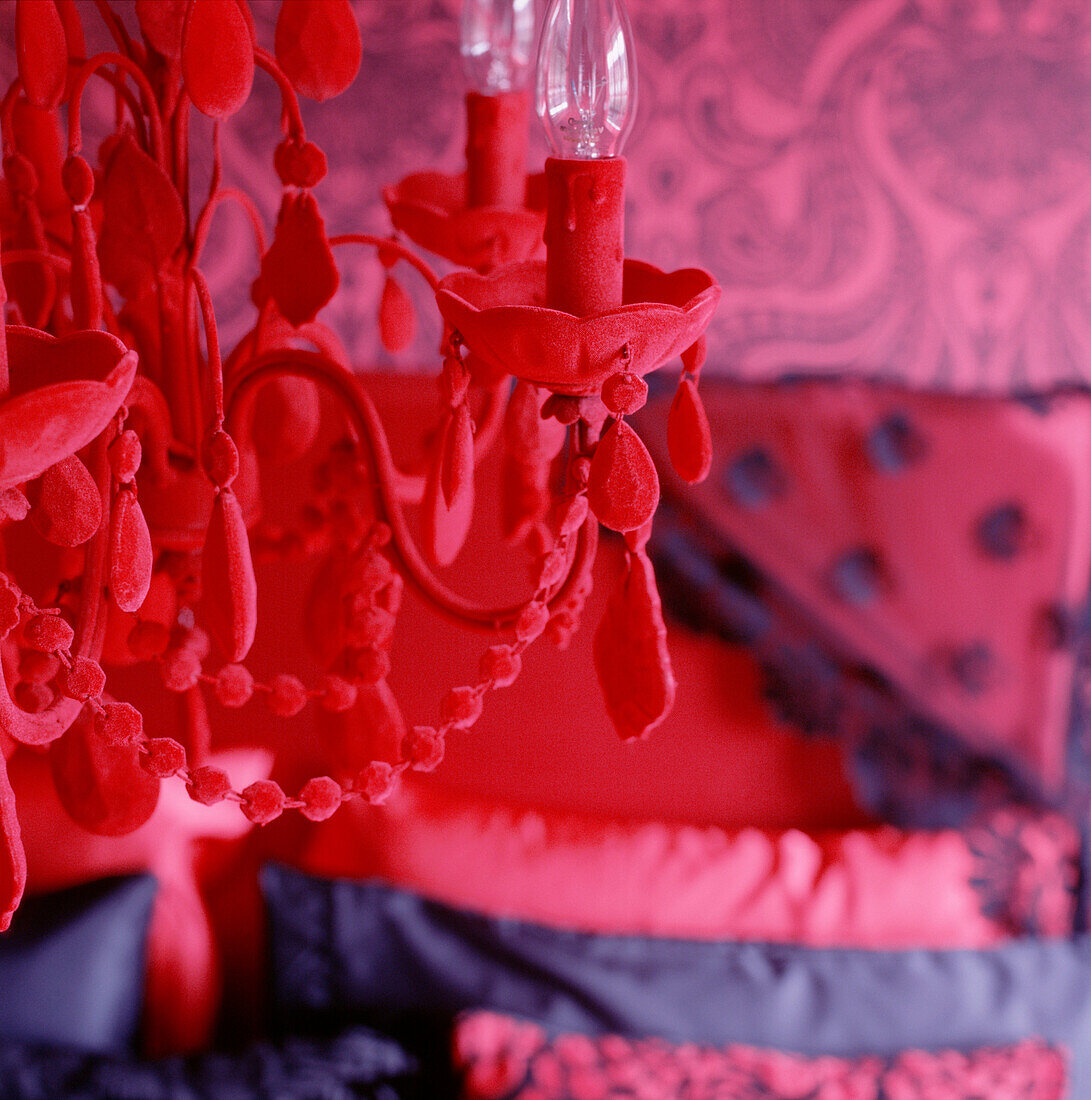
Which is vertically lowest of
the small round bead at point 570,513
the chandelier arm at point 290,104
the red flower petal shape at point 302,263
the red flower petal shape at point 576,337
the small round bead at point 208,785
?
the small round bead at point 208,785

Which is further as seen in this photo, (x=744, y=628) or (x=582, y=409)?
(x=744, y=628)

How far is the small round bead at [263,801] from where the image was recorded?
46 cm

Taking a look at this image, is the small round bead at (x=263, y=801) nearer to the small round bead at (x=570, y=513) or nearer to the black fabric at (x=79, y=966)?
the small round bead at (x=570, y=513)

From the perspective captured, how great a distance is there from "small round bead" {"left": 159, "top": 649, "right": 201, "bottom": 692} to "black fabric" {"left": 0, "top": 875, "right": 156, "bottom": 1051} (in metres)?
0.82

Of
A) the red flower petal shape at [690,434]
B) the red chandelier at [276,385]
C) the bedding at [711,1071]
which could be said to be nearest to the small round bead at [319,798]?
the red chandelier at [276,385]

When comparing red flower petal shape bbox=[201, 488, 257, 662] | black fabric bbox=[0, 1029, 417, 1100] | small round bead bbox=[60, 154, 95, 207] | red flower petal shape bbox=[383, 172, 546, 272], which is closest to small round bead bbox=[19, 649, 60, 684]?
red flower petal shape bbox=[201, 488, 257, 662]

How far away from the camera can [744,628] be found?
4.46 ft

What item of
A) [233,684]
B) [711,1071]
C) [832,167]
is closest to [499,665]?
[233,684]

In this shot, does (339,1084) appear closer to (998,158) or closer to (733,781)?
(733,781)

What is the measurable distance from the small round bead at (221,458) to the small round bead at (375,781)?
135 mm

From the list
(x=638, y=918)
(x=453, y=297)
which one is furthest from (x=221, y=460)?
(x=638, y=918)

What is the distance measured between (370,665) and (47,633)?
148 millimetres

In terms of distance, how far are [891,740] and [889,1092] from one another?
433 millimetres

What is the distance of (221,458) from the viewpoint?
0.44m
